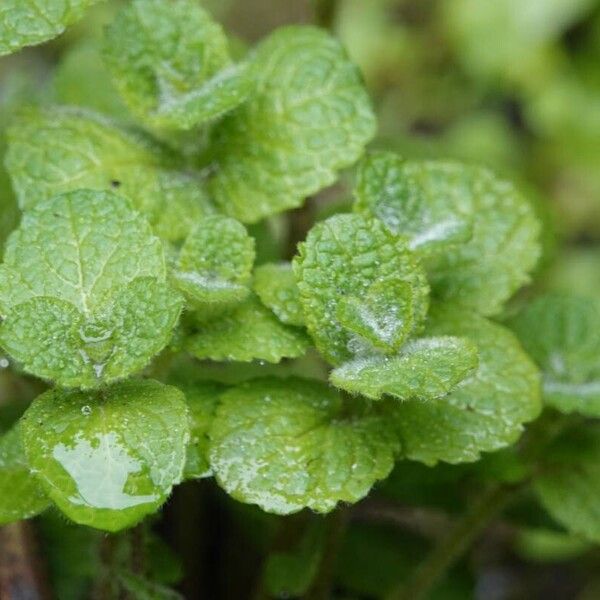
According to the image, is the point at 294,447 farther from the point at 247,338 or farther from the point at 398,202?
the point at 398,202

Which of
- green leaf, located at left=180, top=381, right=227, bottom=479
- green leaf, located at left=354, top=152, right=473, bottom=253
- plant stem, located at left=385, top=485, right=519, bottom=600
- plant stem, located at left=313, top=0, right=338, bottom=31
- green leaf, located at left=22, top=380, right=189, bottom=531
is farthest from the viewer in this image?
plant stem, located at left=313, top=0, right=338, bottom=31

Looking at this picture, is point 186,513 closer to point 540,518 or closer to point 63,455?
point 540,518

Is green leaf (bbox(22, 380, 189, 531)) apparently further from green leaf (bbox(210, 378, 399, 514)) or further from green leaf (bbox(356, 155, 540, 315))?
green leaf (bbox(356, 155, 540, 315))

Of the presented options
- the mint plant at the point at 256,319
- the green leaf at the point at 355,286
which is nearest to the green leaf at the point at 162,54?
the mint plant at the point at 256,319

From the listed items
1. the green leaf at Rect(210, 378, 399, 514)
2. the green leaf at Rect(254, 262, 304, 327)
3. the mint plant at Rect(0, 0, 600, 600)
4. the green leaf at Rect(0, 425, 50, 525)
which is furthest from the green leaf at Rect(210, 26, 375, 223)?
the green leaf at Rect(0, 425, 50, 525)

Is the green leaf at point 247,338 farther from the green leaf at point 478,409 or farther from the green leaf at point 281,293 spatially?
the green leaf at point 478,409

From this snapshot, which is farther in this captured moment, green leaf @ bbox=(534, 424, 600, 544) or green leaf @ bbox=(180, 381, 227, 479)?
green leaf @ bbox=(534, 424, 600, 544)
